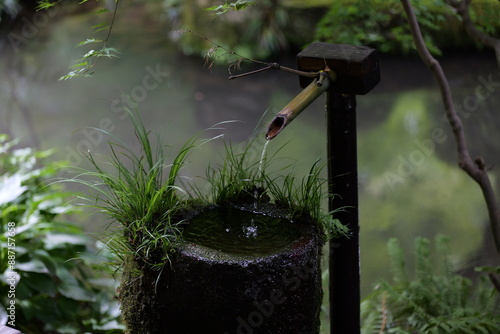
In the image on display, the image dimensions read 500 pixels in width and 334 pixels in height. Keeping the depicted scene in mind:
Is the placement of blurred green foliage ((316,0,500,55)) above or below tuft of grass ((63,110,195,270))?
below

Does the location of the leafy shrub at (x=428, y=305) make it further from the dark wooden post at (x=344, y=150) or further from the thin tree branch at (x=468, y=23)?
the thin tree branch at (x=468, y=23)

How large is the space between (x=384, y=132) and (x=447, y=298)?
2.84 meters

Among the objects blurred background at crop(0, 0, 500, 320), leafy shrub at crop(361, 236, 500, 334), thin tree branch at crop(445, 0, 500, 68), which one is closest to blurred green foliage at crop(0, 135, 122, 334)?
blurred background at crop(0, 0, 500, 320)

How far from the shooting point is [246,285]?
1629 millimetres

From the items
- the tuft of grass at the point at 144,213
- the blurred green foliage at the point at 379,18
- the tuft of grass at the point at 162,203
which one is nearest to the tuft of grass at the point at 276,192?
the tuft of grass at the point at 162,203

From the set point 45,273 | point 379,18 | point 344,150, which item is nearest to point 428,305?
point 344,150

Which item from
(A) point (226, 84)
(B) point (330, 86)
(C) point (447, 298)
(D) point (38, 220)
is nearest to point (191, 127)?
(A) point (226, 84)

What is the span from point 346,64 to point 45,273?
206 cm

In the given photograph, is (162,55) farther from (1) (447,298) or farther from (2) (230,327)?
(2) (230,327)

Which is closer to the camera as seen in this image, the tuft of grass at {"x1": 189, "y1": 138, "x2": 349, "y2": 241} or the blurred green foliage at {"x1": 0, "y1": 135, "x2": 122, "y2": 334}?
the tuft of grass at {"x1": 189, "y1": 138, "x2": 349, "y2": 241}

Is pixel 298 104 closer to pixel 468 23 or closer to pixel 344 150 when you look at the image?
pixel 344 150

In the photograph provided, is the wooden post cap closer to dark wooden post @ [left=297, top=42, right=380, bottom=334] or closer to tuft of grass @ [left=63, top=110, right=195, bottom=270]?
dark wooden post @ [left=297, top=42, right=380, bottom=334]

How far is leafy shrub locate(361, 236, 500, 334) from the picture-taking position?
8.52ft

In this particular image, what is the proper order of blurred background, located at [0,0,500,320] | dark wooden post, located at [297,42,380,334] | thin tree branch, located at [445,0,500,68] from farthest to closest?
blurred background, located at [0,0,500,320] → thin tree branch, located at [445,0,500,68] → dark wooden post, located at [297,42,380,334]
